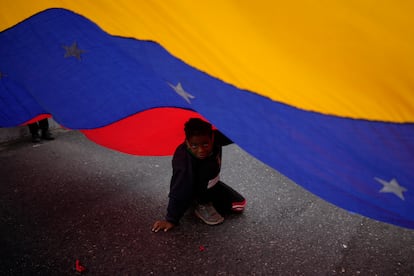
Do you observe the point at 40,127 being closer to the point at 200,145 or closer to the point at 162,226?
the point at 162,226

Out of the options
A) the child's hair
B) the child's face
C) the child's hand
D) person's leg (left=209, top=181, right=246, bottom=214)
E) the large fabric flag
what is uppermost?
the large fabric flag

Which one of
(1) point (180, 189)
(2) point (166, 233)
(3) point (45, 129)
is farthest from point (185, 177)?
(3) point (45, 129)

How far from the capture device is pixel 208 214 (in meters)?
1.83

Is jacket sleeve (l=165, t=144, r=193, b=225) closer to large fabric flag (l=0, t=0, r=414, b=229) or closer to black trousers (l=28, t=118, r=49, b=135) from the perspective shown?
large fabric flag (l=0, t=0, r=414, b=229)

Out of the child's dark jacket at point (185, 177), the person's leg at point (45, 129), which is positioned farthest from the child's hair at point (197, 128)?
the person's leg at point (45, 129)

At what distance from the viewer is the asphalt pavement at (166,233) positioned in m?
1.48

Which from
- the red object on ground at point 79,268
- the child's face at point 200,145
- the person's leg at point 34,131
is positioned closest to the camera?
the red object on ground at point 79,268

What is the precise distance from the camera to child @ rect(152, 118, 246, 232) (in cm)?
171

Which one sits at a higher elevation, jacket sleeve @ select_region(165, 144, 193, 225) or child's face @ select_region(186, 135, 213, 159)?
child's face @ select_region(186, 135, 213, 159)

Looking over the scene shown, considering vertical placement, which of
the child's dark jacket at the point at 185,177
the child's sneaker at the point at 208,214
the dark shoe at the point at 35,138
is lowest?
the dark shoe at the point at 35,138

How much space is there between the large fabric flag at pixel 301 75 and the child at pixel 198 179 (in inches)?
25.5

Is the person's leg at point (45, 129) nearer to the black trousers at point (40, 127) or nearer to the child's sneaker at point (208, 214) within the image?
the black trousers at point (40, 127)

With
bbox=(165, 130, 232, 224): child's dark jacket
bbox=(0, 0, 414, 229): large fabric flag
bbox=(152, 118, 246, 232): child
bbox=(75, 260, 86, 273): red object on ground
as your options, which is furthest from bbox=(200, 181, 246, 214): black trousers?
bbox=(0, 0, 414, 229): large fabric flag

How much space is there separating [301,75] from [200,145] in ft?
2.83
